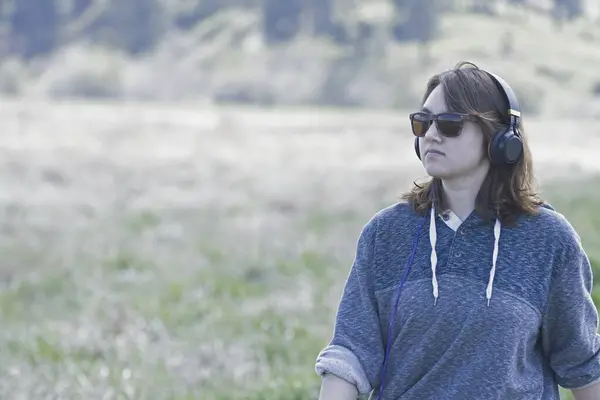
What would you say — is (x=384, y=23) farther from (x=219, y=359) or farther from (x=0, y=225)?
(x=219, y=359)

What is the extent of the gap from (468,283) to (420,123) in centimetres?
42

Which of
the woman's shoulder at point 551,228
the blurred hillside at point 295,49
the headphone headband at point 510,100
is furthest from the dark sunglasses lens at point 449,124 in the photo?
the blurred hillside at point 295,49

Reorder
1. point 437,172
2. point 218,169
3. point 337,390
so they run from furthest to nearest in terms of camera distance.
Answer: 1. point 218,169
2. point 437,172
3. point 337,390

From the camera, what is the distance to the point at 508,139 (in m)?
2.85

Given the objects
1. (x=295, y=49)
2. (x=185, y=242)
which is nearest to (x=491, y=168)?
(x=185, y=242)

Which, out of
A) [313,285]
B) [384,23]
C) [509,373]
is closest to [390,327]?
[509,373]

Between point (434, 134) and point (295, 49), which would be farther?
point (295, 49)

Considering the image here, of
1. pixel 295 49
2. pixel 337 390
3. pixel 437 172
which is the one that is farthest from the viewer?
pixel 295 49

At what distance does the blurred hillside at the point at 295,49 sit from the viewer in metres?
51.5

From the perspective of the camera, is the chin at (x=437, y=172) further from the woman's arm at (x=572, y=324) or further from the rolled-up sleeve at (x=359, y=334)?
the woman's arm at (x=572, y=324)

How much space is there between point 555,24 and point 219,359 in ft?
149

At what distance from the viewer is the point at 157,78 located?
60031 millimetres

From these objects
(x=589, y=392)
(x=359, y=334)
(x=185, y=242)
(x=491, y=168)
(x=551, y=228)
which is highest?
(x=491, y=168)

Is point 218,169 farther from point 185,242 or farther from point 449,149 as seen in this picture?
point 449,149
